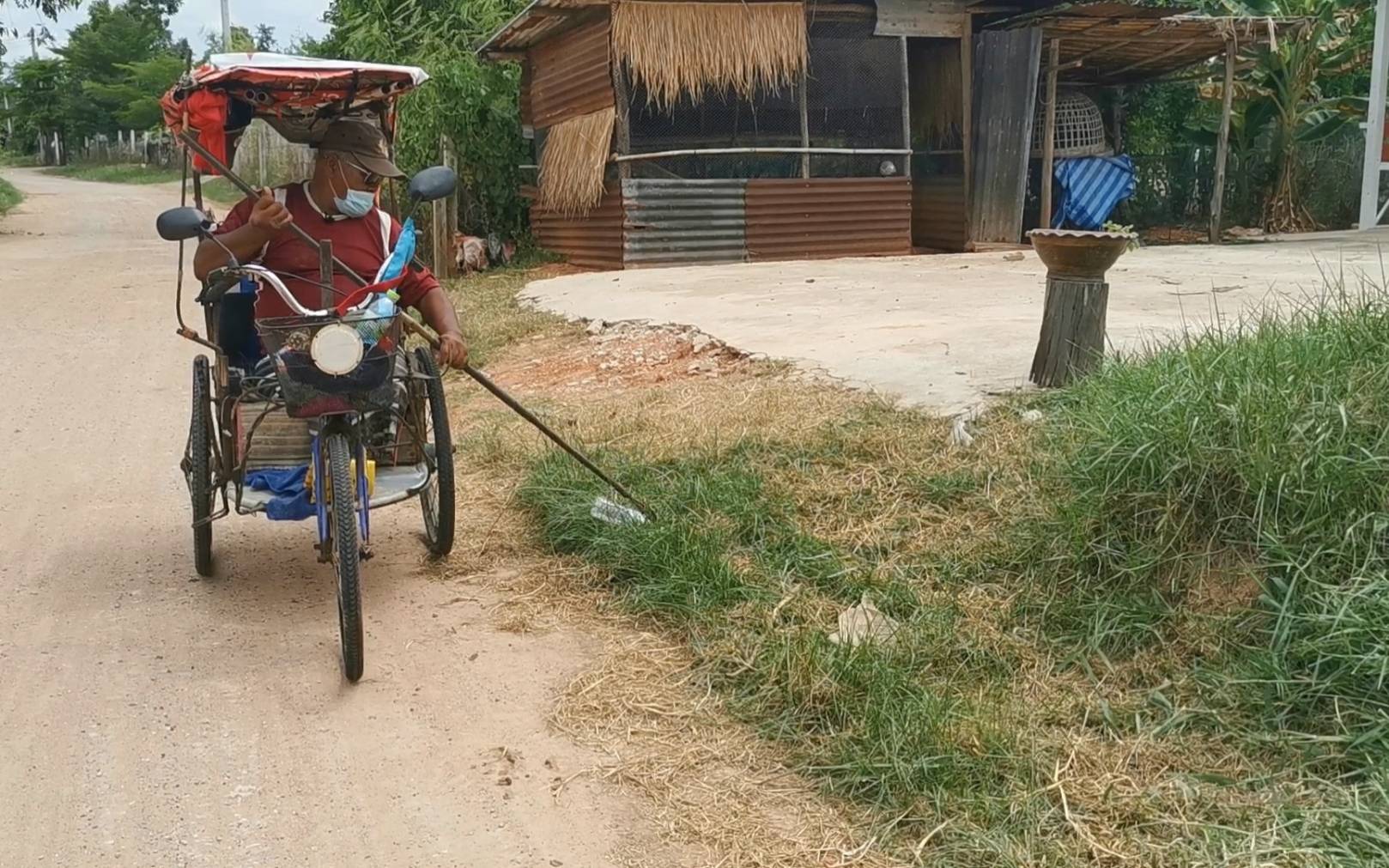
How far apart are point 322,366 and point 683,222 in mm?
10139

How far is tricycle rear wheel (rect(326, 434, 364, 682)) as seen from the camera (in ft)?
11.1

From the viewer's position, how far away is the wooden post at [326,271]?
3803 mm

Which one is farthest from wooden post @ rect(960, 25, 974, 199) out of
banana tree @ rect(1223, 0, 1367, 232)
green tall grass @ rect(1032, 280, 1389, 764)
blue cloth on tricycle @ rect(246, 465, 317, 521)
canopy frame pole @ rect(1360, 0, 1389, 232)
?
blue cloth on tricycle @ rect(246, 465, 317, 521)

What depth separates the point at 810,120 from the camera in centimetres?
1456

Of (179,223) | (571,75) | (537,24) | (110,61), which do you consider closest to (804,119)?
(571,75)

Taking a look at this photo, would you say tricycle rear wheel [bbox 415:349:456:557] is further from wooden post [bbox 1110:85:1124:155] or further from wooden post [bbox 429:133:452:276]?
wooden post [bbox 1110:85:1124:155]

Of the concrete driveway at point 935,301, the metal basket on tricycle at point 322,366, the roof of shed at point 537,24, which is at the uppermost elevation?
the roof of shed at point 537,24

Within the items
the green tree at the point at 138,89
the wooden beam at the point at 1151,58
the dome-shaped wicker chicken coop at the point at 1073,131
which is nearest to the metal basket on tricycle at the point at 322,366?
the wooden beam at the point at 1151,58

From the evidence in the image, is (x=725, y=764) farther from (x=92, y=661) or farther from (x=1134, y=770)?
(x=92, y=661)

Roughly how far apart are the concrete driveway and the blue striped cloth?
1802 millimetres

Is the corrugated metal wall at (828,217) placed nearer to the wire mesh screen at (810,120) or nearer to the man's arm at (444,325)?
→ the wire mesh screen at (810,120)

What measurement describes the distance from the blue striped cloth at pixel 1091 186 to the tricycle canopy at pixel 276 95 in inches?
468

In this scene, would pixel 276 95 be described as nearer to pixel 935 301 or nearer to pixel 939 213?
pixel 935 301

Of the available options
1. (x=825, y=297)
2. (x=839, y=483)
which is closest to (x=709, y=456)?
(x=839, y=483)
